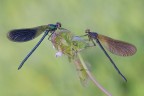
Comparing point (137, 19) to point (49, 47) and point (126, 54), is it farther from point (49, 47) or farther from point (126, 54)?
point (126, 54)

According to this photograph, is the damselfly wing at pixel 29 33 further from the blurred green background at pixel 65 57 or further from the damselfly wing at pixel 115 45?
the blurred green background at pixel 65 57

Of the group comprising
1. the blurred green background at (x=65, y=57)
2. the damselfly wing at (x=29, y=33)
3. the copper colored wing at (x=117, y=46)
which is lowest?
the copper colored wing at (x=117, y=46)

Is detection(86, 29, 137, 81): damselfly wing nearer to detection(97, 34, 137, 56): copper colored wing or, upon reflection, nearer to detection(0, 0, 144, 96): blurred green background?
detection(97, 34, 137, 56): copper colored wing

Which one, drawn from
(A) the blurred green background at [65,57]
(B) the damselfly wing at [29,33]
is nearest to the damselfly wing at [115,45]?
(B) the damselfly wing at [29,33]

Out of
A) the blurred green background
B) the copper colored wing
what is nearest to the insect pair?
the copper colored wing

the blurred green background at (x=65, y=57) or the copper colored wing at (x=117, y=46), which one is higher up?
the blurred green background at (x=65, y=57)

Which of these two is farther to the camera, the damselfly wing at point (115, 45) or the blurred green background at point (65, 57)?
the blurred green background at point (65, 57)
